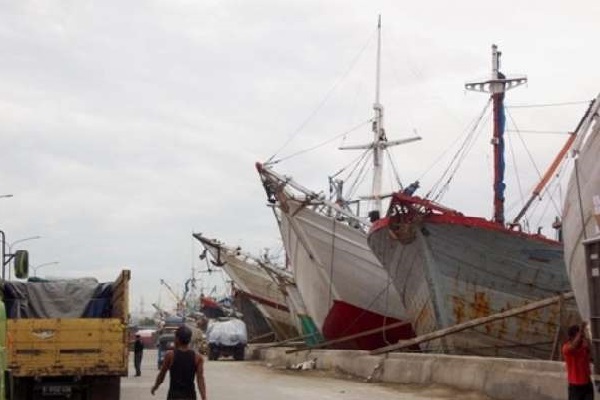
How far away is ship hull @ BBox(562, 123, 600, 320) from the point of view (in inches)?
405

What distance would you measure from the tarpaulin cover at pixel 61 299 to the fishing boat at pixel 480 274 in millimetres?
7007

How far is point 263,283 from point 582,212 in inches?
1357

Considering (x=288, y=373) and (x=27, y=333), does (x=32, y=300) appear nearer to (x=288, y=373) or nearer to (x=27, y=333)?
(x=27, y=333)

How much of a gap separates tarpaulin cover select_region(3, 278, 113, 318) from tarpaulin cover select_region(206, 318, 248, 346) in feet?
69.5

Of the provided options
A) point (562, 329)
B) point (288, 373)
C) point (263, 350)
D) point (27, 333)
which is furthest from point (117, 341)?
point (263, 350)

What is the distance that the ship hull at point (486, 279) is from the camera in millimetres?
18953

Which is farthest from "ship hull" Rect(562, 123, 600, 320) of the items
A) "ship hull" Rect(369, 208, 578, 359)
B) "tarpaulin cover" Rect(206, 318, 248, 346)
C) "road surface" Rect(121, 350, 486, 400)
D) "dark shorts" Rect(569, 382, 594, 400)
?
"tarpaulin cover" Rect(206, 318, 248, 346)

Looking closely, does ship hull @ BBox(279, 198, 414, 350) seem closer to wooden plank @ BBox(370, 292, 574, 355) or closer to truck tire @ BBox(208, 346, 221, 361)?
wooden plank @ BBox(370, 292, 574, 355)

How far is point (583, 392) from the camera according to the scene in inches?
362

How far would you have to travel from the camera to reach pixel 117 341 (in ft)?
44.4

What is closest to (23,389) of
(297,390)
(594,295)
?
(297,390)

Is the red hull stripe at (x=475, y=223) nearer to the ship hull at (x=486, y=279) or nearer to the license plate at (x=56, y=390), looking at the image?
the ship hull at (x=486, y=279)

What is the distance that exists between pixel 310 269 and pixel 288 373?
6.77 metres

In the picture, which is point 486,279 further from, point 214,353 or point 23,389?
point 214,353
